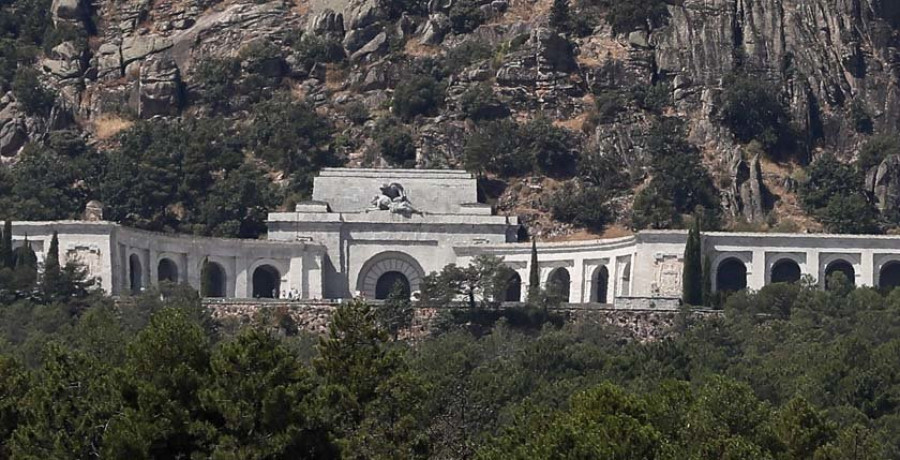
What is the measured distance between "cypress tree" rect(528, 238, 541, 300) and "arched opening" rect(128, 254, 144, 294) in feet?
47.3

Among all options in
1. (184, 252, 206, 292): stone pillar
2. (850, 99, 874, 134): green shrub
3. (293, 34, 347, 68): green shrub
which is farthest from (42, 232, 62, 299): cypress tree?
(850, 99, 874, 134): green shrub

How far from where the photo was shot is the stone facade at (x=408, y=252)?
121 m

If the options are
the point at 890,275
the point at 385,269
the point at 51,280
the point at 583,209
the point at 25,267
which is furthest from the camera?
the point at 583,209

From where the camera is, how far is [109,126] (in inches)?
5507

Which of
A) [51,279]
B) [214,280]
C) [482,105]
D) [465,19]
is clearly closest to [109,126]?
[482,105]

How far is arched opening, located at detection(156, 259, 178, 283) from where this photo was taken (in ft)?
405

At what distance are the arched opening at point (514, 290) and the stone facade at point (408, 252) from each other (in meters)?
0.10

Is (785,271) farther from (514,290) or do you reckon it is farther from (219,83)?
(219,83)

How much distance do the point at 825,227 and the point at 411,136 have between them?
1844 cm

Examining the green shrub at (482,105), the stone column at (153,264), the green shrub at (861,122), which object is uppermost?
the green shrub at (482,105)

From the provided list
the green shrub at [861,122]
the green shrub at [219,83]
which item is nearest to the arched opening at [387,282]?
Answer: the green shrub at [219,83]

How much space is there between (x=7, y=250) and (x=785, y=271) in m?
28.8

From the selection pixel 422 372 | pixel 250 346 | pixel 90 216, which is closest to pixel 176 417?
pixel 250 346

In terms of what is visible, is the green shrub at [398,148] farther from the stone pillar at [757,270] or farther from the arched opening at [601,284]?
the stone pillar at [757,270]
